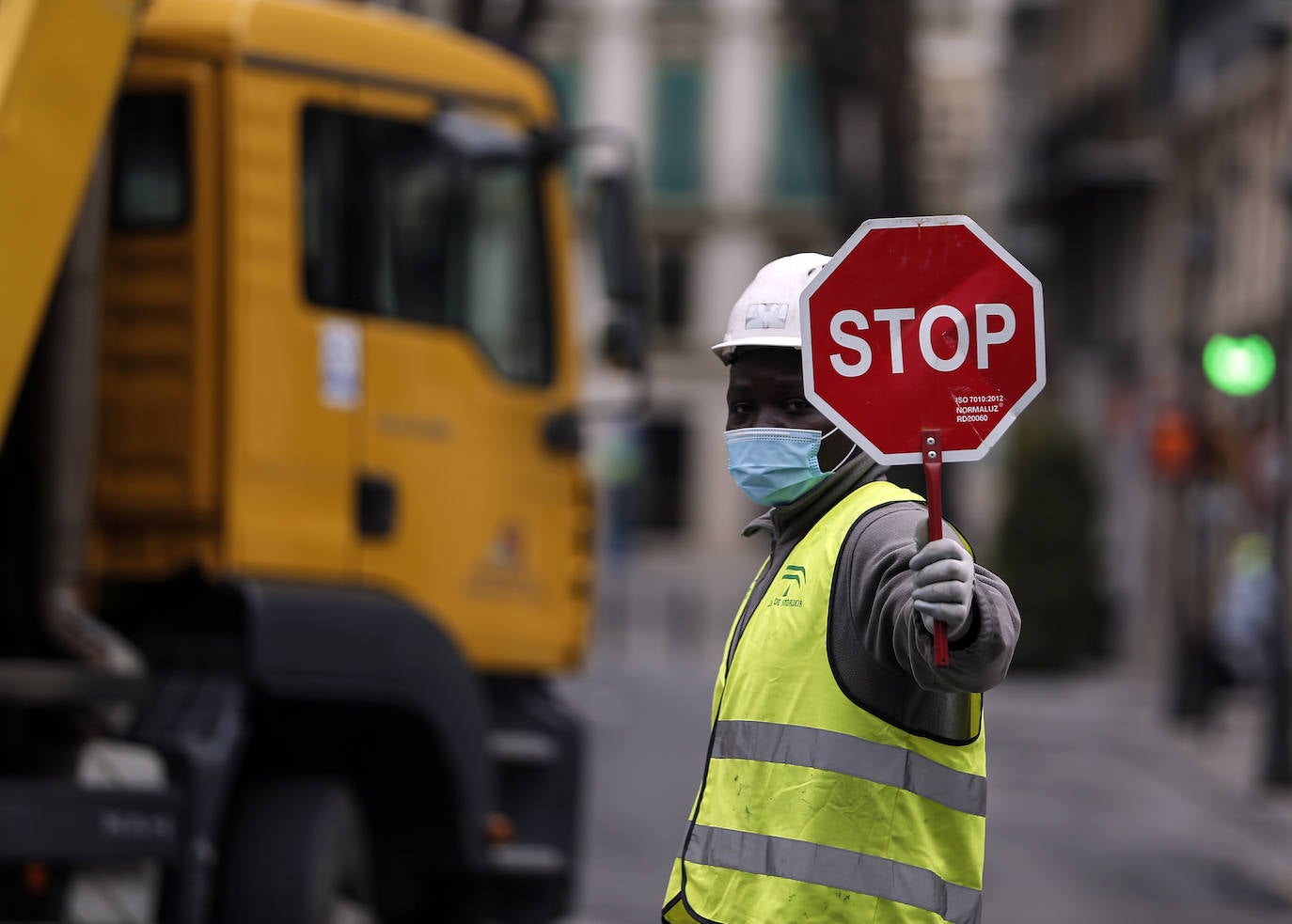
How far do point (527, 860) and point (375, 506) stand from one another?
1.34 metres

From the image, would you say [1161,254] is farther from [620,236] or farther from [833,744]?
[833,744]

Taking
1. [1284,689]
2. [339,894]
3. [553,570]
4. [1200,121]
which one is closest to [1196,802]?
[1284,689]

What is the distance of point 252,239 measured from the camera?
6.55 meters

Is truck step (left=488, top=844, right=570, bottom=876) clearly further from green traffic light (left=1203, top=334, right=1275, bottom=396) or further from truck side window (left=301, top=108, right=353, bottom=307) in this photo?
green traffic light (left=1203, top=334, right=1275, bottom=396)

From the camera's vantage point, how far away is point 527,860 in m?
7.39

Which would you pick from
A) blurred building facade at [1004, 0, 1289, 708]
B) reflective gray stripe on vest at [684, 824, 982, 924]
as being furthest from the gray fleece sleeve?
blurred building facade at [1004, 0, 1289, 708]

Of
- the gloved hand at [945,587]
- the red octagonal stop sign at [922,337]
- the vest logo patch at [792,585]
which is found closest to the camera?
the gloved hand at [945,587]

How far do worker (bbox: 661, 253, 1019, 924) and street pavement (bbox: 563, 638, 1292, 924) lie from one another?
254 inches

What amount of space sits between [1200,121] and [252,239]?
80.9 feet

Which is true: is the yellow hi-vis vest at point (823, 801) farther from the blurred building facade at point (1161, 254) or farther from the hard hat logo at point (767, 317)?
the blurred building facade at point (1161, 254)

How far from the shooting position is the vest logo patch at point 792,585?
3.20m

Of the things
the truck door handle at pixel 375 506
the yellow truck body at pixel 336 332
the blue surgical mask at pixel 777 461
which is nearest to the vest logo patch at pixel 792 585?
the blue surgical mask at pixel 777 461

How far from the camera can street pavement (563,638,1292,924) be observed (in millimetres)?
10648

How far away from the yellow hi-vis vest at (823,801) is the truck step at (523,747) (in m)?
4.25
